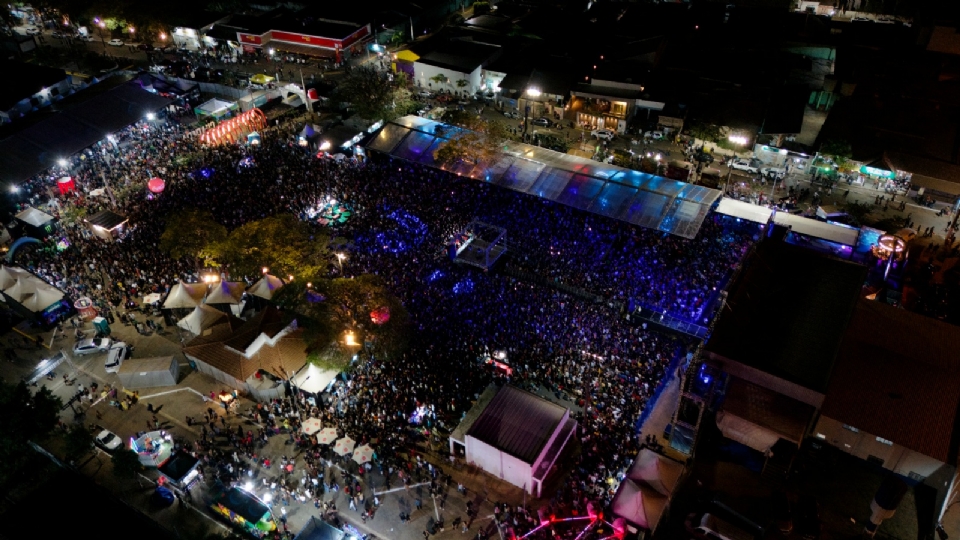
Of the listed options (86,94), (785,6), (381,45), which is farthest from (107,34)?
(785,6)

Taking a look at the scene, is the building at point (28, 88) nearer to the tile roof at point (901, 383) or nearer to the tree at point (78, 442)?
the tree at point (78, 442)

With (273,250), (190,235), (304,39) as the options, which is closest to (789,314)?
(273,250)

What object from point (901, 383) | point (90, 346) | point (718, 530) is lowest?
point (90, 346)

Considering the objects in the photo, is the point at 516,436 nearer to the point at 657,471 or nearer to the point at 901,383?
the point at 657,471

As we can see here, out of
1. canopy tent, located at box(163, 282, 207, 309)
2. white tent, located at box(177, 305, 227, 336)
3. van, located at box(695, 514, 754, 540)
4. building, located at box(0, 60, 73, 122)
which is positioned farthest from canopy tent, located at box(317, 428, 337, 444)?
building, located at box(0, 60, 73, 122)

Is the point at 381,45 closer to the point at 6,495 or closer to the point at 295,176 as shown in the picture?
the point at 295,176

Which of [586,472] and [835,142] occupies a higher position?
[835,142]

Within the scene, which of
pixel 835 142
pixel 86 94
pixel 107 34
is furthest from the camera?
pixel 107 34

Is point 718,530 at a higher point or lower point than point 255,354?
higher

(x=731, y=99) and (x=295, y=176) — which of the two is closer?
(x=295, y=176)
